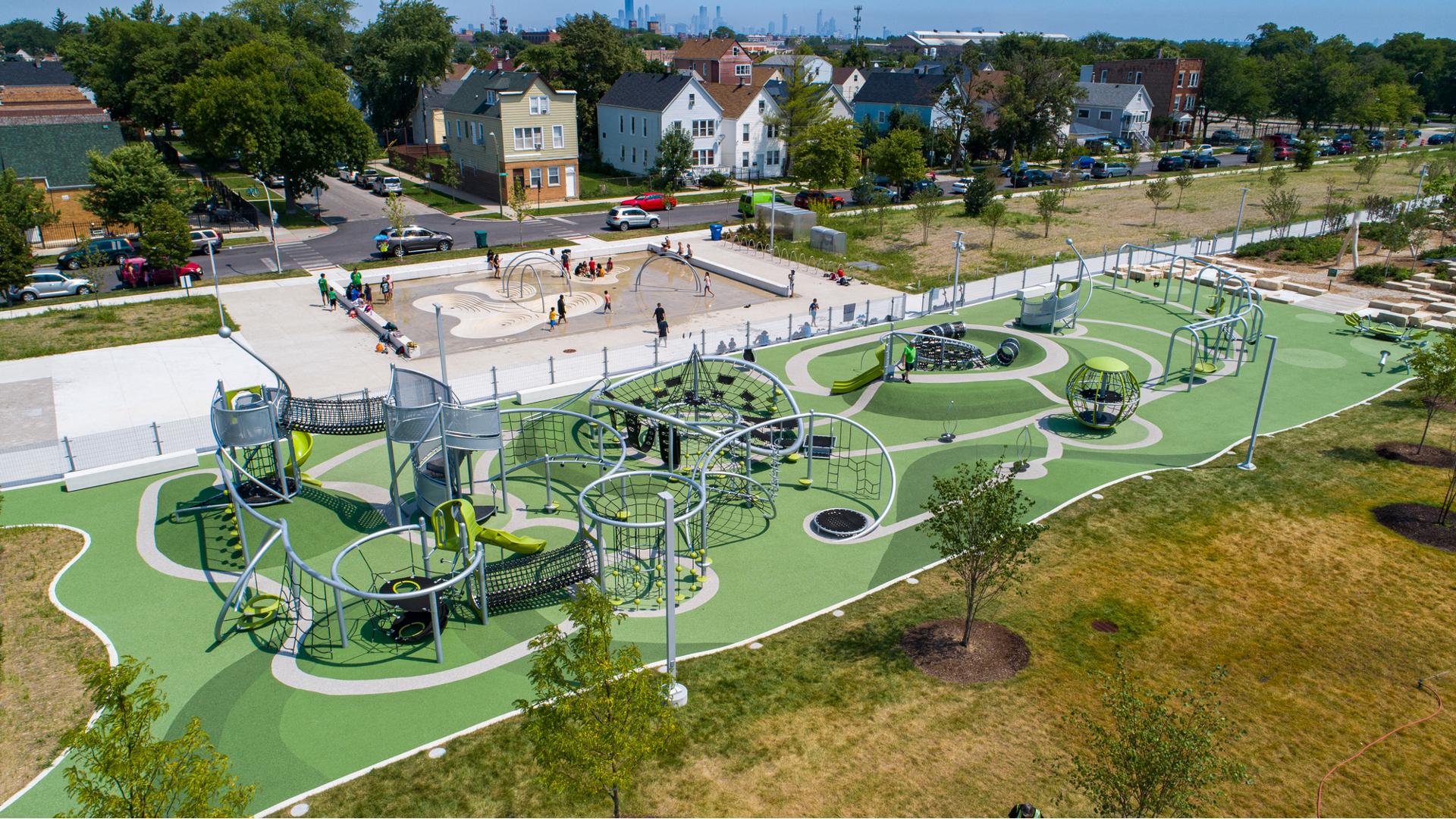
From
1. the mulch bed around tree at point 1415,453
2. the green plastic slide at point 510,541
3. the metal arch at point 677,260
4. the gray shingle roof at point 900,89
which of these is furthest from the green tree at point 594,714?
the gray shingle roof at point 900,89

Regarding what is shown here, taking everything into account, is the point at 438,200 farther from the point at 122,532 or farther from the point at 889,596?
the point at 889,596

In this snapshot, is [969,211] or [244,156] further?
[969,211]

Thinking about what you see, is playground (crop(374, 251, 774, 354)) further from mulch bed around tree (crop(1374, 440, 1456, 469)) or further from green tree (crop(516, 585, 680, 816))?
green tree (crop(516, 585, 680, 816))

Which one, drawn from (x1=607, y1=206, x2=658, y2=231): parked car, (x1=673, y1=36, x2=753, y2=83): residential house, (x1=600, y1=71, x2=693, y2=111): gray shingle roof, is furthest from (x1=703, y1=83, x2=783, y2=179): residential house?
(x1=673, y1=36, x2=753, y2=83): residential house

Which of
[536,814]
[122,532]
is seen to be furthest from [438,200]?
[536,814]

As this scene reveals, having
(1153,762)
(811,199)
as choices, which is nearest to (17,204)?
(811,199)
